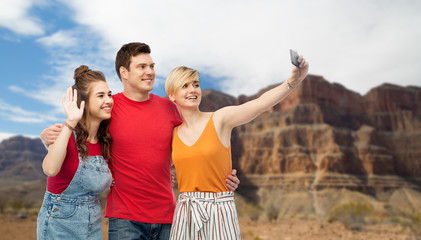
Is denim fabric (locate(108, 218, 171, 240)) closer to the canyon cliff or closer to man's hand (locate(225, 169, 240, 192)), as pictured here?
man's hand (locate(225, 169, 240, 192))

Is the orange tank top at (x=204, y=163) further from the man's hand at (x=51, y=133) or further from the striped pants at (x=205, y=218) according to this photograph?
the man's hand at (x=51, y=133)

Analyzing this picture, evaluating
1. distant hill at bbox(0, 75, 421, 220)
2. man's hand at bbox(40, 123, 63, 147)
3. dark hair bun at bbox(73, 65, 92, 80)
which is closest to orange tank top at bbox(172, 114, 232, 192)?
man's hand at bbox(40, 123, 63, 147)

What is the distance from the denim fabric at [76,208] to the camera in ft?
8.82

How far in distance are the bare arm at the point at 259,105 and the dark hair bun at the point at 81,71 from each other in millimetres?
1170

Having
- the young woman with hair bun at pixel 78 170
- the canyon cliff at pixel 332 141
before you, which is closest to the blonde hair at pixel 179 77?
the young woman with hair bun at pixel 78 170

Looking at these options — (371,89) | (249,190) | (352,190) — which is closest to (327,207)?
(352,190)

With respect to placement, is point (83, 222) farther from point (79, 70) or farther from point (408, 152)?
point (408, 152)

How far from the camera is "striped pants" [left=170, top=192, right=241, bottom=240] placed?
2705mm

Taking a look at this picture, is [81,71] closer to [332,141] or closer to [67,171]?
[67,171]

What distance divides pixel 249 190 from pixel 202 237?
56290 millimetres

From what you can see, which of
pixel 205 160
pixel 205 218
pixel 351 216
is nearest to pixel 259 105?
pixel 205 160

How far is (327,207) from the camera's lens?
151ft

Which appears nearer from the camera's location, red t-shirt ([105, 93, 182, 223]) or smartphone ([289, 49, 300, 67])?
smartphone ([289, 49, 300, 67])

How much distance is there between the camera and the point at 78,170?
2740 mm
